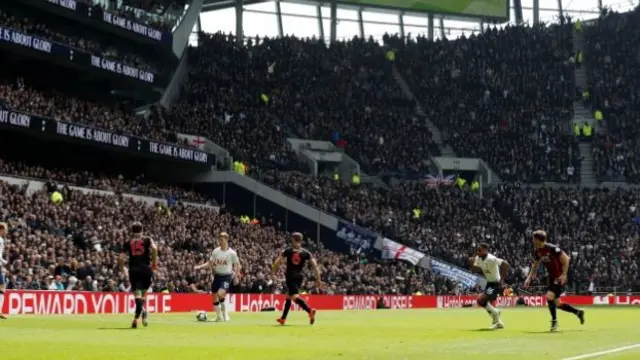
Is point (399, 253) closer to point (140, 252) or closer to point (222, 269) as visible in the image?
point (222, 269)

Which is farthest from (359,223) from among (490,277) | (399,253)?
(490,277)

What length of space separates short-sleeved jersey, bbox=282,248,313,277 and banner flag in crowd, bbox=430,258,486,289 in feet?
124

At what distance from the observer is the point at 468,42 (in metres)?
87.1

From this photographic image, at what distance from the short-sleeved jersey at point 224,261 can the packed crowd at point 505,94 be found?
51985 millimetres

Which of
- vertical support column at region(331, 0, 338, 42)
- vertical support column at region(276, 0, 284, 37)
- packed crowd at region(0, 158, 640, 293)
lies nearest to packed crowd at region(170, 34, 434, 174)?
vertical support column at region(331, 0, 338, 42)

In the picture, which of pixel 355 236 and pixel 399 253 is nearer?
pixel 399 253

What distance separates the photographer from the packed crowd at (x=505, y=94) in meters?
78.1

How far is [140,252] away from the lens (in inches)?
888

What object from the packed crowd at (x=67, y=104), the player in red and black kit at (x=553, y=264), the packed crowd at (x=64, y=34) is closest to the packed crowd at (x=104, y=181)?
the packed crowd at (x=67, y=104)

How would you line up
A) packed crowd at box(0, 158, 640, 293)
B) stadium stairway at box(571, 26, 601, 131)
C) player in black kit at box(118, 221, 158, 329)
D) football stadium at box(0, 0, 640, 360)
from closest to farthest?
player in black kit at box(118, 221, 158, 329) < football stadium at box(0, 0, 640, 360) < packed crowd at box(0, 158, 640, 293) < stadium stairway at box(571, 26, 601, 131)

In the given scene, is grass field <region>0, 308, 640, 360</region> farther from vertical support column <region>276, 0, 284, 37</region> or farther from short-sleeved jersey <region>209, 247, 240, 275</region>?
vertical support column <region>276, 0, 284, 37</region>

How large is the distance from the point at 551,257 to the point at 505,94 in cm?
6114

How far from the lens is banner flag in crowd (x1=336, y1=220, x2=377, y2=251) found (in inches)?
2507

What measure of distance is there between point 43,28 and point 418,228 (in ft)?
86.3
